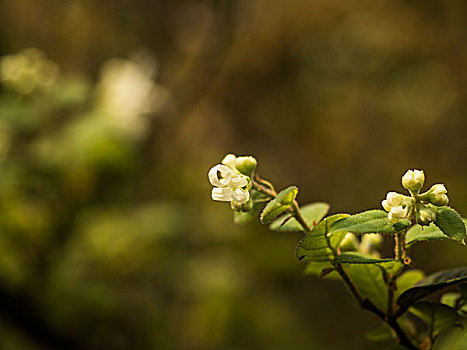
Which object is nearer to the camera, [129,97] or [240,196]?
[240,196]

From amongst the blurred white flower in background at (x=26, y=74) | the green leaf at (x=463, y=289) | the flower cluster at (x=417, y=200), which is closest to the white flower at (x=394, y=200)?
the flower cluster at (x=417, y=200)

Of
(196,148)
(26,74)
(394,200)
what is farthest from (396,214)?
(196,148)

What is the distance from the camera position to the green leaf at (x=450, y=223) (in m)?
0.51

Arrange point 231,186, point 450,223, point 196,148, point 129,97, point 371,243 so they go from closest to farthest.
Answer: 1. point 450,223
2. point 231,186
3. point 371,243
4. point 129,97
5. point 196,148

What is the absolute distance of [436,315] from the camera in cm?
64

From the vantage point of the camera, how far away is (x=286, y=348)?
247cm

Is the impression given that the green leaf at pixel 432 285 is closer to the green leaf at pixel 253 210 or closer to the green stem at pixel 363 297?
the green stem at pixel 363 297

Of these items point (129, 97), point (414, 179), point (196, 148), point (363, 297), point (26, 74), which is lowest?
point (363, 297)

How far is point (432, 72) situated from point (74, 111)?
2.05 m

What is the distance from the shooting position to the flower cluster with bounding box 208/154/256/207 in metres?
0.62

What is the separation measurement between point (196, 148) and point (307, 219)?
3069 millimetres

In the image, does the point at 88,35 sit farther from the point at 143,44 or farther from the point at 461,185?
the point at 461,185

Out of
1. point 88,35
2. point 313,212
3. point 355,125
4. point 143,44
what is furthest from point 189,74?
point 313,212

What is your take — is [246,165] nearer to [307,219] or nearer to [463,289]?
[307,219]
